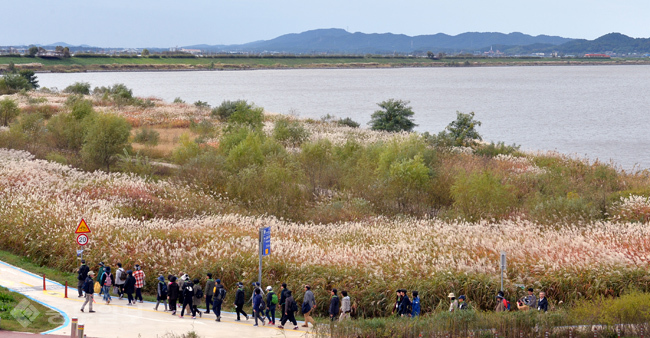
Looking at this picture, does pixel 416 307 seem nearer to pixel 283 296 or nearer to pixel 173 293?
pixel 283 296

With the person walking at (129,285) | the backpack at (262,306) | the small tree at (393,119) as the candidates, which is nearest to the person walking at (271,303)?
the backpack at (262,306)

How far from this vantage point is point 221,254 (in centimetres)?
2244

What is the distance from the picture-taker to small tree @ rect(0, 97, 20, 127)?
2281 inches

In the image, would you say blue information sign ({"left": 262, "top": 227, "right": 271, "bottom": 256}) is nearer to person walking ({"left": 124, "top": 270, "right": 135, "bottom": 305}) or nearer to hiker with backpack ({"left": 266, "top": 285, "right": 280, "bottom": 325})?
hiker with backpack ({"left": 266, "top": 285, "right": 280, "bottom": 325})

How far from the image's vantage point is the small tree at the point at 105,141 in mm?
42875

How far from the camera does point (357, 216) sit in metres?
31.4

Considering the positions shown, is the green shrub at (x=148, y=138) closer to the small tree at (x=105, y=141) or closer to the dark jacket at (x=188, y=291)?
the small tree at (x=105, y=141)

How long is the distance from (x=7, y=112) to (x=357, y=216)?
40848 mm

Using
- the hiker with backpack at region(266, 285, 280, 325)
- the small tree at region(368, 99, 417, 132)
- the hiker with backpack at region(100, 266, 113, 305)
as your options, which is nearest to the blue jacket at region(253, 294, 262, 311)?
the hiker with backpack at region(266, 285, 280, 325)

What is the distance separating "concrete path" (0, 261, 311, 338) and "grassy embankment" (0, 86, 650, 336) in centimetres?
230

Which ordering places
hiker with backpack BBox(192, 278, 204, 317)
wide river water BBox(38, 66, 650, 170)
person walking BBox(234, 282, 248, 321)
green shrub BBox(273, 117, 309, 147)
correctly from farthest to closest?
wide river water BBox(38, 66, 650, 170) → green shrub BBox(273, 117, 309, 147) → hiker with backpack BBox(192, 278, 204, 317) → person walking BBox(234, 282, 248, 321)

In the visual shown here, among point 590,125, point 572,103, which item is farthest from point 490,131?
point 572,103

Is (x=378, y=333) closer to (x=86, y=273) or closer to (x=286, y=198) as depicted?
(x=86, y=273)

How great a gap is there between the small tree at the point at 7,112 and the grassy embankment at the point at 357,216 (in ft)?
32.4
